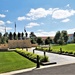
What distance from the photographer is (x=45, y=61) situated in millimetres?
18609

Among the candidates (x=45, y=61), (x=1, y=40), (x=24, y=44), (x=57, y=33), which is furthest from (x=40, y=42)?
(x=45, y=61)

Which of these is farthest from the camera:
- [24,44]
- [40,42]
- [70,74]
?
[40,42]

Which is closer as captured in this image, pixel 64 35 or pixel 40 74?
pixel 40 74

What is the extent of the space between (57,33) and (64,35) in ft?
13.9

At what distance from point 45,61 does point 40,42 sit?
3517 inches

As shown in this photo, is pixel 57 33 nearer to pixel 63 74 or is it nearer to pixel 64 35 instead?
pixel 64 35

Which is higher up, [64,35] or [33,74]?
[64,35]

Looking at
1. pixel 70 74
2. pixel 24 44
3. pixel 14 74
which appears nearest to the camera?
pixel 70 74

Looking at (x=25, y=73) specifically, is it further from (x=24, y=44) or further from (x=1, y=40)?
(x=1, y=40)

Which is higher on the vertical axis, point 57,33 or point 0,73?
point 57,33

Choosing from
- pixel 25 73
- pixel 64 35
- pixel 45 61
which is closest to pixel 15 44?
pixel 64 35

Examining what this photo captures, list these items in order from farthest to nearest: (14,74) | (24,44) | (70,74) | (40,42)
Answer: (40,42) < (24,44) < (14,74) < (70,74)

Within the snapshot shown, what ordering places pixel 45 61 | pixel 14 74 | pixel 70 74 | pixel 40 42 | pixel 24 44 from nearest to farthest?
pixel 70 74 → pixel 14 74 → pixel 45 61 → pixel 24 44 → pixel 40 42

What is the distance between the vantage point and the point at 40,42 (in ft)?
354
